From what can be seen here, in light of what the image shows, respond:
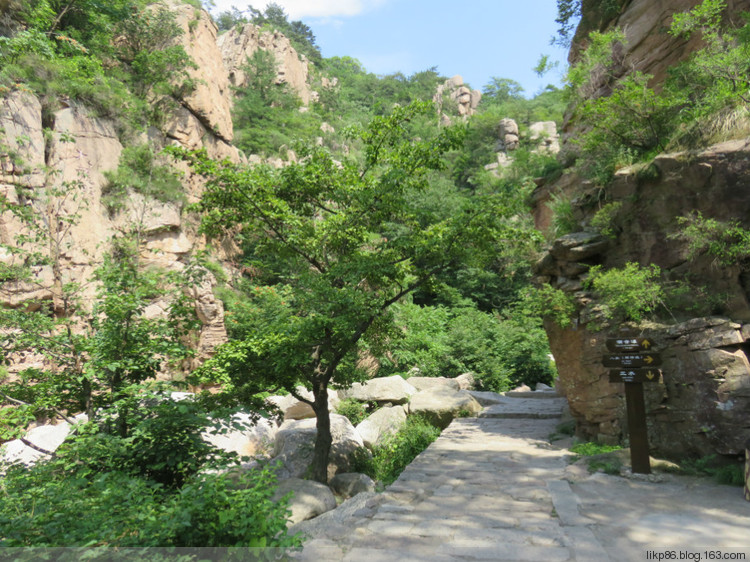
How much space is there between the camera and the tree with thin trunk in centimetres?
611

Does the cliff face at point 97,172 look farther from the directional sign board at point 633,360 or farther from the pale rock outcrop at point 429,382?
the directional sign board at point 633,360

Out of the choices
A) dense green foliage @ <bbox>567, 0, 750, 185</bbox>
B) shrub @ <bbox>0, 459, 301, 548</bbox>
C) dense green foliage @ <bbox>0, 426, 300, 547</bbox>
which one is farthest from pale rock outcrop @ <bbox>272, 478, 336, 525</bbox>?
dense green foliage @ <bbox>567, 0, 750, 185</bbox>

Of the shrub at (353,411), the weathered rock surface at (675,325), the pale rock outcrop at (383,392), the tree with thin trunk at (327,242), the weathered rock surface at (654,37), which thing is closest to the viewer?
the weathered rock surface at (675,325)

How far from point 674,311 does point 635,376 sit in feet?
4.57

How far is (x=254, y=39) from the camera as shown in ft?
115

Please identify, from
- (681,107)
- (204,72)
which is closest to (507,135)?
(204,72)

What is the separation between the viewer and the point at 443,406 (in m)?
9.80

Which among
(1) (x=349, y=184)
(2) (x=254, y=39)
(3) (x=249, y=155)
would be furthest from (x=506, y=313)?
(2) (x=254, y=39)

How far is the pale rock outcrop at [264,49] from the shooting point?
103 ft

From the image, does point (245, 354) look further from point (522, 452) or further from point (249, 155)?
point (249, 155)

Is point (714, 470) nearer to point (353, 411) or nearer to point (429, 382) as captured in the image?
point (353, 411)

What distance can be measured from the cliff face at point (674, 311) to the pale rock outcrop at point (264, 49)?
2942 centimetres

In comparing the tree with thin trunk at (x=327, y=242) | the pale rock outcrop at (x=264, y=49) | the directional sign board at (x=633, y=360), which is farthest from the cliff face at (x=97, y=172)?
the pale rock outcrop at (x=264, y=49)

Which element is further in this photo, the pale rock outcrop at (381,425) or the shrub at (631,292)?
the pale rock outcrop at (381,425)
